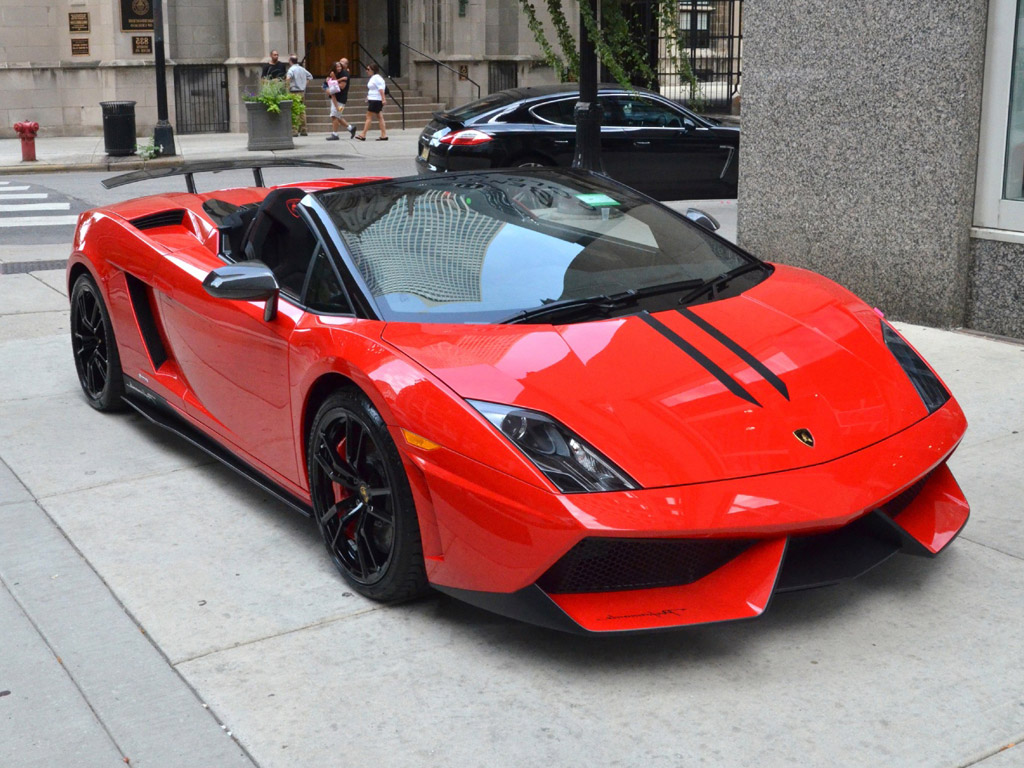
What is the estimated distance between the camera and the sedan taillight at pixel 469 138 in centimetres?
1502

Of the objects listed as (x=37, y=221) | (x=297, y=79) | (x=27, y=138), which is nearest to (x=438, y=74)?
(x=297, y=79)

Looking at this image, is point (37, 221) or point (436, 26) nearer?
point (37, 221)

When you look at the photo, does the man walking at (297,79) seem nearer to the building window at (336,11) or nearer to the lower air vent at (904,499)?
the building window at (336,11)

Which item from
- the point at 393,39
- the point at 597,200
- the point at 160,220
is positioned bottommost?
the point at 160,220

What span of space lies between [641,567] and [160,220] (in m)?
3.43

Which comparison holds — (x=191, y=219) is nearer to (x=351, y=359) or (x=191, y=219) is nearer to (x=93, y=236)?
(x=93, y=236)

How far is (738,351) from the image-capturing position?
396 centimetres

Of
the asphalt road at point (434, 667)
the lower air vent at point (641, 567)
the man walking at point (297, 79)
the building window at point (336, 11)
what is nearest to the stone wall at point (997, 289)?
the asphalt road at point (434, 667)

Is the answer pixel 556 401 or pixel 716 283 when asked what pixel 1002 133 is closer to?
pixel 716 283

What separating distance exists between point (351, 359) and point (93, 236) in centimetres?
280

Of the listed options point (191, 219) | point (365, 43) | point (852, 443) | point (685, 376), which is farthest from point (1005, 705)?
point (365, 43)

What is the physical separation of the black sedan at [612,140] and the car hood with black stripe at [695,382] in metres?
11.2

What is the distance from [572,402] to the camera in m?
3.61

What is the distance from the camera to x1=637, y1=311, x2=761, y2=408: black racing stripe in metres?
3.75
